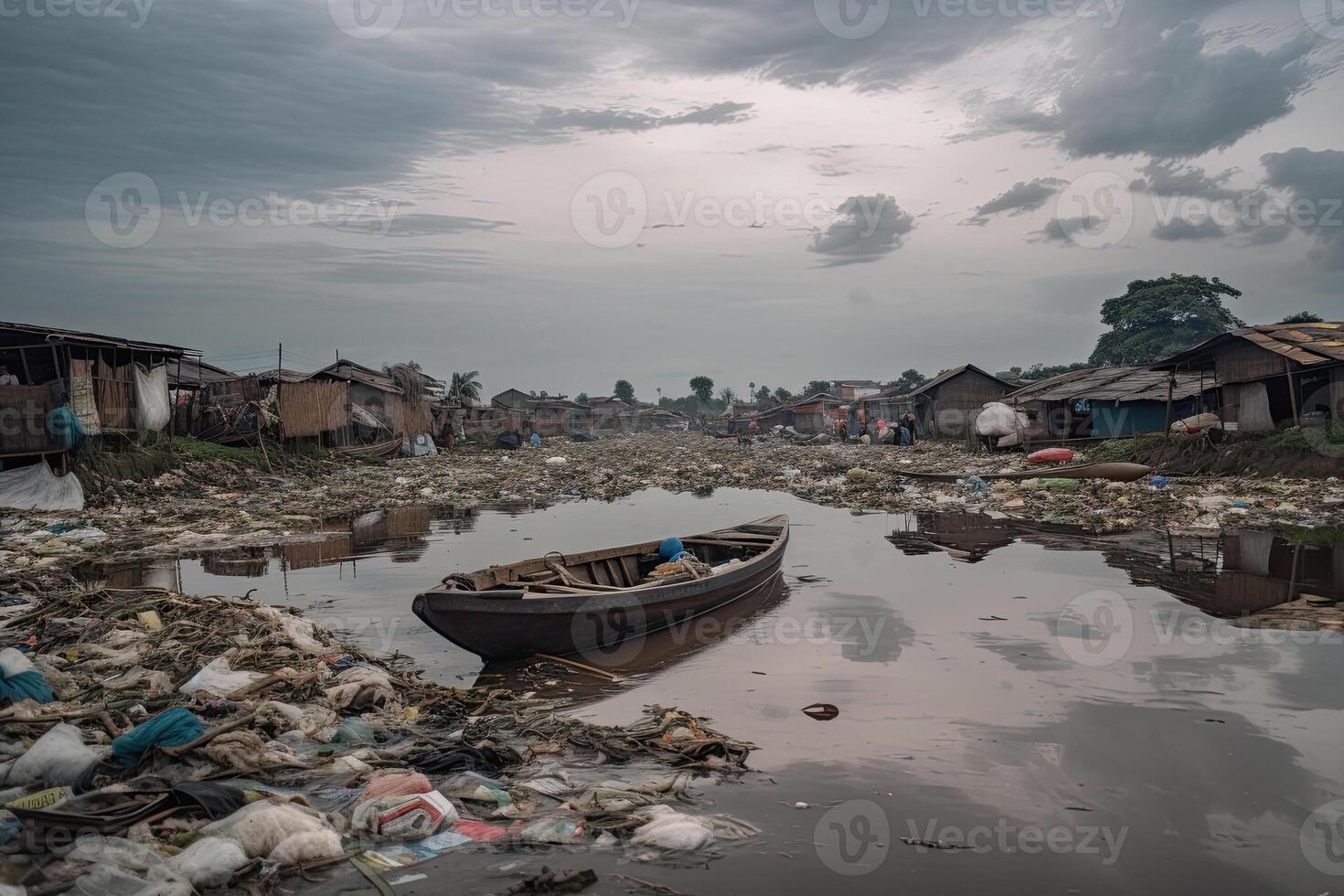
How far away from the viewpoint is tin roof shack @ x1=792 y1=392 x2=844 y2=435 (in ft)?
177

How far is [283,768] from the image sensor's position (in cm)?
470

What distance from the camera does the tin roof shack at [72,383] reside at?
14680 millimetres

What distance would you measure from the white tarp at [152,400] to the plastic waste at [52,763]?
662 inches

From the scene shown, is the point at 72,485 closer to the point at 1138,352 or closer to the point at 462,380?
the point at 462,380

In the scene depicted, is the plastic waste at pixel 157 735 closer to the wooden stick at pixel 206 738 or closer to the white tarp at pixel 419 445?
the wooden stick at pixel 206 738

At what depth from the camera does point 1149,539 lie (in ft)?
42.7

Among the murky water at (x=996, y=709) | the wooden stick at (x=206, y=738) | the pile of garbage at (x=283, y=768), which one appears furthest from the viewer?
the wooden stick at (x=206, y=738)

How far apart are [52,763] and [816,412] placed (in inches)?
2059

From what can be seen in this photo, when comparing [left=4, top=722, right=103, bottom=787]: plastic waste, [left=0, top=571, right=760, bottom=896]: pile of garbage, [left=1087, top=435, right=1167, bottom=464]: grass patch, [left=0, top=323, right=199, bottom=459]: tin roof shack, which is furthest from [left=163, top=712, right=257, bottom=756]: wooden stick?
[left=1087, top=435, right=1167, bottom=464]: grass patch

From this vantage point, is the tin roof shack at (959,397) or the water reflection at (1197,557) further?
the tin roof shack at (959,397)

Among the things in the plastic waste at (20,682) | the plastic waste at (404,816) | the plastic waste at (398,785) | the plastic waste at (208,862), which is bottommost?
the plastic waste at (404,816)

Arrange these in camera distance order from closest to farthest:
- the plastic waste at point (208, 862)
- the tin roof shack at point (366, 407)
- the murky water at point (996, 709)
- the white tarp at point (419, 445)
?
1. the plastic waste at point (208, 862)
2. the murky water at point (996, 709)
3. the tin roof shack at point (366, 407)
4. the white tarp at point (419, 445)

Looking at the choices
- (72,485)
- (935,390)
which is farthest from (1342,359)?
(72,485)

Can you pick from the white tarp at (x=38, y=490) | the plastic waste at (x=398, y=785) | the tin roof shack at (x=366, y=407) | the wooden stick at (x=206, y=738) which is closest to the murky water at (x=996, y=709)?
the plastic waste at (x=398, y=785)
